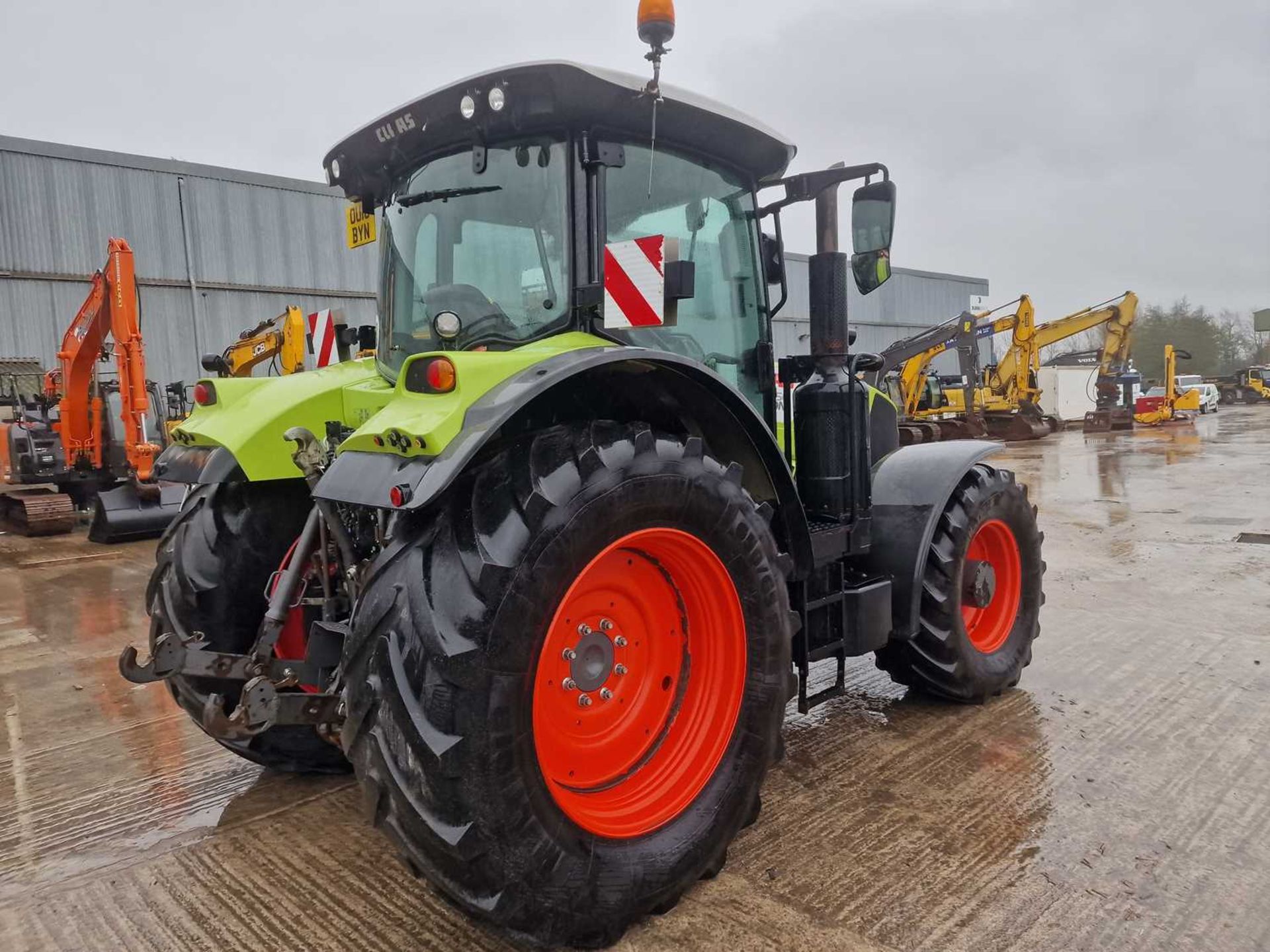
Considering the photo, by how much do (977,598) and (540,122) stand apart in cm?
264

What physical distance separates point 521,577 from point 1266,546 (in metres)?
7.55

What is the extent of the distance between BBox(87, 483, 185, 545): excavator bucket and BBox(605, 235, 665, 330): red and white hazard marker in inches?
336

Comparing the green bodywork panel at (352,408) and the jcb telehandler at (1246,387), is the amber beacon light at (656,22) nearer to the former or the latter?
the green bodywork panel at (352,408)

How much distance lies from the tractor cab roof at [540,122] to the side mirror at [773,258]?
0.75 ft

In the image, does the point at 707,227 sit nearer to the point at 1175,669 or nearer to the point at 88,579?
the point at 1175,669

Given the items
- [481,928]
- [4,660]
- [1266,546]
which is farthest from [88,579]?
[1266,546]

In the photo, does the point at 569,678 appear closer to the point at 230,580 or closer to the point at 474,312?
the point at 474,312

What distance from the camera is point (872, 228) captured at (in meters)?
3.26

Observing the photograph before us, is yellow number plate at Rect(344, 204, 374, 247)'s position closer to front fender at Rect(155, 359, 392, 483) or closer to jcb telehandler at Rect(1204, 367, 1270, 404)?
front fender at Rect(155, 359, 392, 483)

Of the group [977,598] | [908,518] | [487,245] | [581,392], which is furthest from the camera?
[977,598]

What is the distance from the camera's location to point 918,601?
3545 mm

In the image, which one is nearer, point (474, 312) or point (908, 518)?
point (474, 312)

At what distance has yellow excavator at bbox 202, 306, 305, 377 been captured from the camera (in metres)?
9.77

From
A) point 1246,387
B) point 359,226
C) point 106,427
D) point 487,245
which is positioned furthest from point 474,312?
point 1246,387
